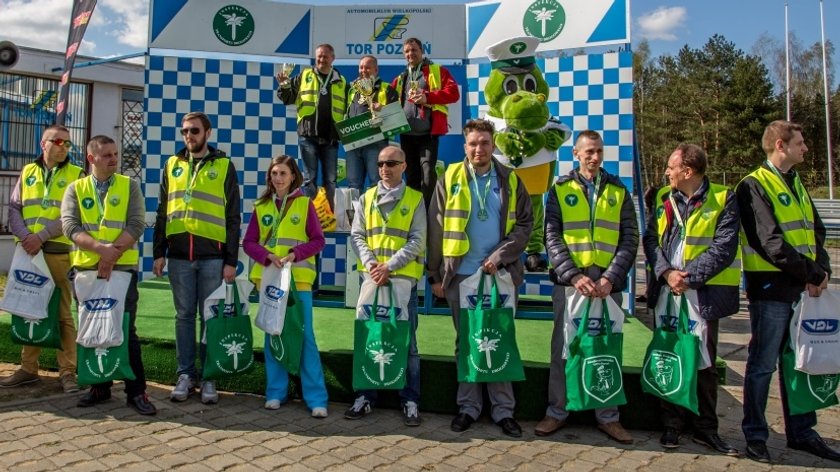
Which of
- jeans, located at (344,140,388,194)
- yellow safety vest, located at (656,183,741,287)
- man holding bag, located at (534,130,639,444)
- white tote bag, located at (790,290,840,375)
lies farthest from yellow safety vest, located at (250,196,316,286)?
white tote bag, located at (790,290,840,375)

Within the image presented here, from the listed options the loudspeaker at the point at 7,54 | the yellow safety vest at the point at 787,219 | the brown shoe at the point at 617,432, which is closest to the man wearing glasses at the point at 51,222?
the loudspeaker at the point at 7,54

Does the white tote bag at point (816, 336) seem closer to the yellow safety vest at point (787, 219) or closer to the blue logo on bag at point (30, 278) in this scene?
the yellow safety vest at point (787, 219)

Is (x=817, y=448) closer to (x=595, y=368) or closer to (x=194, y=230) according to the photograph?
(x=595, y=368)

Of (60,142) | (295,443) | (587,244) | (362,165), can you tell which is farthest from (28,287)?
(587,244)

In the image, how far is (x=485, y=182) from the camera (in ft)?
12.3

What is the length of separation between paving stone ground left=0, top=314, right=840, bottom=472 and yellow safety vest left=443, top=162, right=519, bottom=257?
1079 millimetres

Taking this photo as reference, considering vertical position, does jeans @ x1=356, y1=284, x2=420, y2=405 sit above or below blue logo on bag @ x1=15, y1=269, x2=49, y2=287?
below

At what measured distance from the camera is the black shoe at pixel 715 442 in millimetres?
3348

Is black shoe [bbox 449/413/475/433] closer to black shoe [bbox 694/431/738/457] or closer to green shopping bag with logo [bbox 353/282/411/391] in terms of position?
green shopping bag with logo [bbox 353/282/411/391]

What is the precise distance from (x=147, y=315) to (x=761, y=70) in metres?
32.4

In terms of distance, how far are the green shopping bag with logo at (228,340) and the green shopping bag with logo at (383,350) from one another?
2.52ft

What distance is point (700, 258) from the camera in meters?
3.34

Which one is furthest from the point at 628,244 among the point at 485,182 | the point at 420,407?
the point at 420,407

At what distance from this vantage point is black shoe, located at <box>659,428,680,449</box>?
3424 mm
